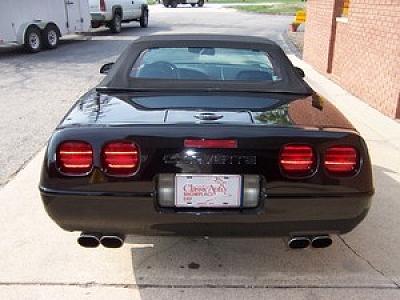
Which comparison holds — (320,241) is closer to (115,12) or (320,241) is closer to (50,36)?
(50,36)

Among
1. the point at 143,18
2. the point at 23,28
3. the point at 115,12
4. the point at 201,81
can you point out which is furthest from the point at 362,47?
the point at 143,18

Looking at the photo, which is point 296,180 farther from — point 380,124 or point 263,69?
point 380,124

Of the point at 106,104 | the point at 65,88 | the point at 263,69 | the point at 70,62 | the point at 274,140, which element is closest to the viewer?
the point at 274,140

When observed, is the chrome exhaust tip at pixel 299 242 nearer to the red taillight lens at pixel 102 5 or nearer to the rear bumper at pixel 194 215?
the rear bumper at pixel 194 215

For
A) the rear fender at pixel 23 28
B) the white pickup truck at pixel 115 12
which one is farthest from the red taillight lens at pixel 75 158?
the white pickup truck at pixel 115 12

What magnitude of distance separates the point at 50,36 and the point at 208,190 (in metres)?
13.2

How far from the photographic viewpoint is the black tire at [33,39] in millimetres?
13258

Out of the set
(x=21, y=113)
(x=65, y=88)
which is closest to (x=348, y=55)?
(x=65, y=88)

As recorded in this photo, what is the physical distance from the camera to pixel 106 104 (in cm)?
296

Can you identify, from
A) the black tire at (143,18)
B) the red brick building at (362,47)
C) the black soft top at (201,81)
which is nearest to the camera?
the black soft top at (201,81)

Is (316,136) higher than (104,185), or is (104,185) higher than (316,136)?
(316,136)

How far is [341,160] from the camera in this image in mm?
2584

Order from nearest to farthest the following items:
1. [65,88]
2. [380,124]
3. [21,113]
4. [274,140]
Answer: [274,140]
[380,124]
[21,113]
[65,88]

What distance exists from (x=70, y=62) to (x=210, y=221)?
34.5 ft
